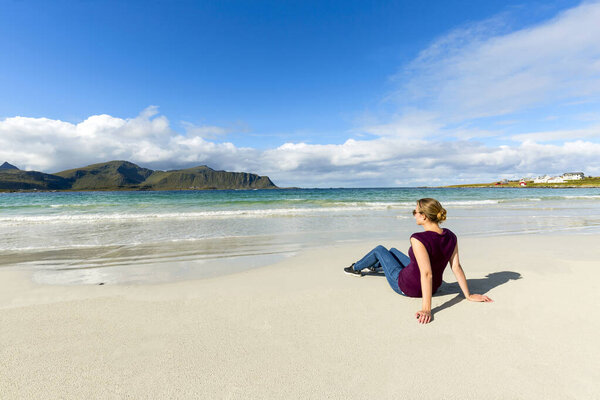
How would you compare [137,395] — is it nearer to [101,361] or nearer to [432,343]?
[101,361]

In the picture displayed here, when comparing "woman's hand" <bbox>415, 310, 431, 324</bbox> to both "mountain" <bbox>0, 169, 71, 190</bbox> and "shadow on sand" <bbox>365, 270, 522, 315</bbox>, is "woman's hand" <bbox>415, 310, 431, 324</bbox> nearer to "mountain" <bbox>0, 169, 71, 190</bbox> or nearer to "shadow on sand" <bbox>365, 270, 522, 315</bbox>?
"shadow on sand" <bbox>365, 270, 522, 315</bbox>

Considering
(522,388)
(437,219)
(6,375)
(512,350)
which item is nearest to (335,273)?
(437,219)

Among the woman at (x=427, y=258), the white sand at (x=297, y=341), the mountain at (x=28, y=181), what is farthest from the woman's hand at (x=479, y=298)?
the mountain at (x=28, y=181)

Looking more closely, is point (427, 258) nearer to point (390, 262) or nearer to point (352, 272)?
point (390, 262)

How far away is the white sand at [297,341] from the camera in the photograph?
2.39 m

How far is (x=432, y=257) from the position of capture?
374cm

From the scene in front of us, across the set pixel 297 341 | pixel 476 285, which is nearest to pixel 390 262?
pixel 476 285

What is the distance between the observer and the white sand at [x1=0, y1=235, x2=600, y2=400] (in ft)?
7.86

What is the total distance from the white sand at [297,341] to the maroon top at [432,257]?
0.87ft

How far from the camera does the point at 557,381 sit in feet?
7.86

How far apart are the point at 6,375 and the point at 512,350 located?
4.87m

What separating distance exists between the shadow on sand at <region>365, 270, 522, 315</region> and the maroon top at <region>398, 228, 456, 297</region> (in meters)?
0.35

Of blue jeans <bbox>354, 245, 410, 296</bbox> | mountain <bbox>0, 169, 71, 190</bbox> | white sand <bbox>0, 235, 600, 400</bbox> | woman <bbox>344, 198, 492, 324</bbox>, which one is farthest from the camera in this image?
mountain <bbox>0, 169, 71, 190</bbox>

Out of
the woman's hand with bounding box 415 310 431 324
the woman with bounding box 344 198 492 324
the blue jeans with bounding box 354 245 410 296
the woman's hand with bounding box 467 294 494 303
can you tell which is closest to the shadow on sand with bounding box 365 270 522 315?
the woman's hand with bounding box 467 294 494 303
